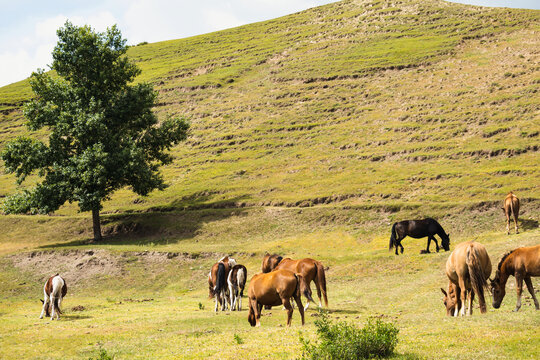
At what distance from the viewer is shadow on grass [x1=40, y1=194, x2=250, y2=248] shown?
159 feet

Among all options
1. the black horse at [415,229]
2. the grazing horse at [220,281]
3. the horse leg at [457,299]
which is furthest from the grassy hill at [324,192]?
the black horse at [415,229]

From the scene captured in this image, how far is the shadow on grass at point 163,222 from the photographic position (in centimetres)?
4849

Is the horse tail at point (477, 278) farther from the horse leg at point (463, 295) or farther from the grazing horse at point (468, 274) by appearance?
the horse leg at point (463, 295)

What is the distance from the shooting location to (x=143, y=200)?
64938 mm

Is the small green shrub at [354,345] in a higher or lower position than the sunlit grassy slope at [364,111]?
lower

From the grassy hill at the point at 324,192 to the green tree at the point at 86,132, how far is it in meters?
5.06

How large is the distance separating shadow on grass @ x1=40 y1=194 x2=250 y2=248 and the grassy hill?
0.27m

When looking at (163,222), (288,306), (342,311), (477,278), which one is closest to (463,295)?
(477,278)

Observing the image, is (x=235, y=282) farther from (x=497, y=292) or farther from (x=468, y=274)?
(x=497, y=292)

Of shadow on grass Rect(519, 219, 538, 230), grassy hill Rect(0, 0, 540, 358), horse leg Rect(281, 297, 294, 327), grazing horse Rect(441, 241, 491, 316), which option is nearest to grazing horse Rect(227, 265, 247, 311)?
grassy hill Rect(0, 0, 540, 358)

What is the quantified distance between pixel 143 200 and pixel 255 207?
2023cm

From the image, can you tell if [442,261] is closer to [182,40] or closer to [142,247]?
[142,247]

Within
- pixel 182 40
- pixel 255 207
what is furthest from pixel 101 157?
pixel 182 40

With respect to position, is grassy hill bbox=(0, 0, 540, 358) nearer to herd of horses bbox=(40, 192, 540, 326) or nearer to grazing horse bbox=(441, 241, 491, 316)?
grazing horse bbox=(441, 241, 491, 316)
